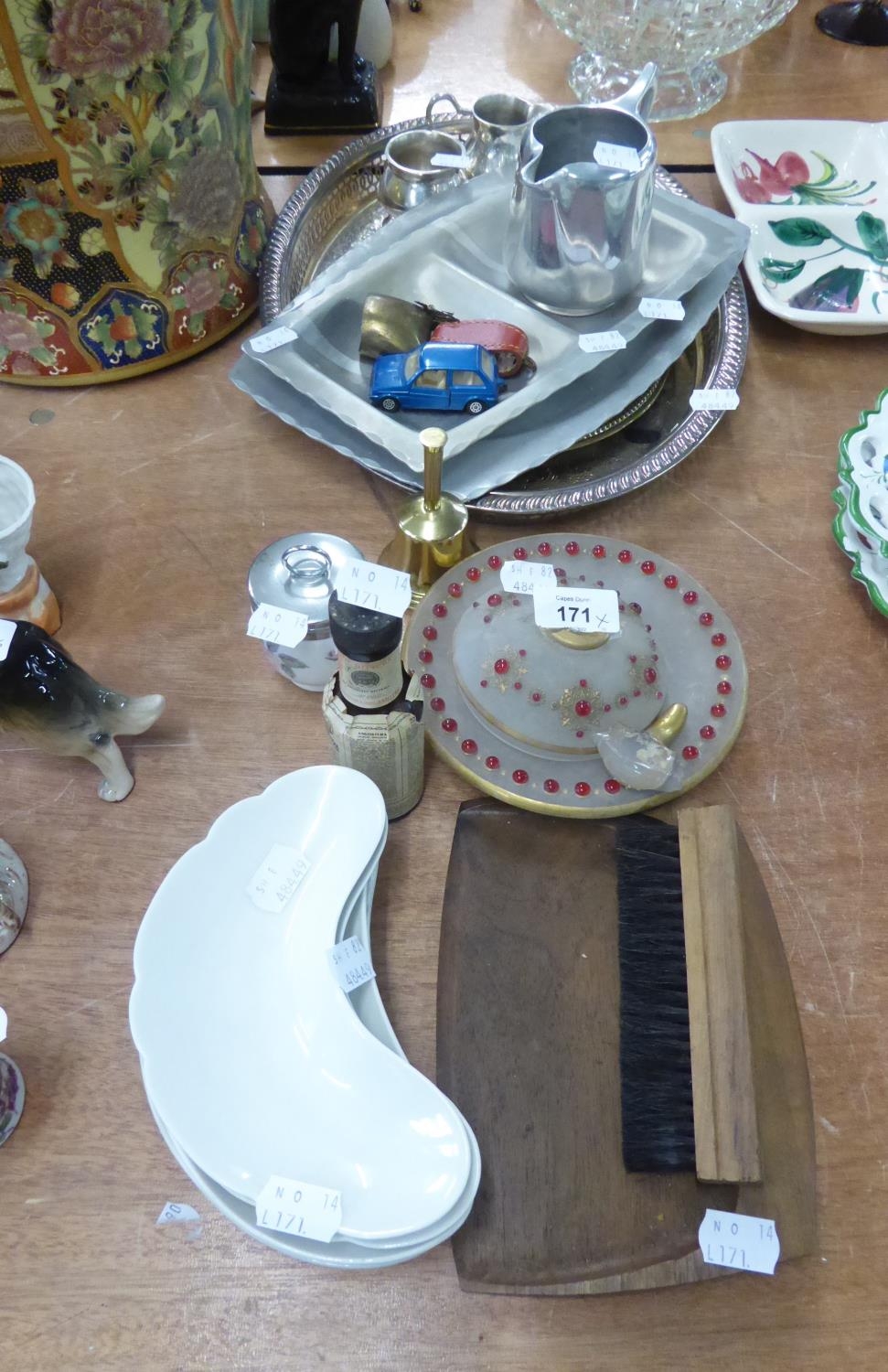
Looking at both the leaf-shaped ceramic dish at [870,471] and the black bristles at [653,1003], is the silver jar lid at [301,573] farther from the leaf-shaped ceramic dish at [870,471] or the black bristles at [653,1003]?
the leaf-shaped ceramic dish at [870,471]

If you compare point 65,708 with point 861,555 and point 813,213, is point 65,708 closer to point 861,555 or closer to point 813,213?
point 861,555

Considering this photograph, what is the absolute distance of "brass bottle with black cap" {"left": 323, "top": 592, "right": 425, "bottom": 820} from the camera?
0.45m

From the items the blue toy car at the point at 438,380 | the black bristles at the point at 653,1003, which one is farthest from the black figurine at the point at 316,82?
the black bristles at the point at 653,1003

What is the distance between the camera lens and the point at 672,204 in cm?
79

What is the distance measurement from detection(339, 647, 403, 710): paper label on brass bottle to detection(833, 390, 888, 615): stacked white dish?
34cm

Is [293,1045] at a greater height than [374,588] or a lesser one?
lesser

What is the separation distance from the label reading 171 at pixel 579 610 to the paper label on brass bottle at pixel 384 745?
0.28 ft

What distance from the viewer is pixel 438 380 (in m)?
0.66

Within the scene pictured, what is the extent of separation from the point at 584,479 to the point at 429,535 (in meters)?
0.16

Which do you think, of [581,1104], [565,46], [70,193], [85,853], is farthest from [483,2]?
[581,1104]

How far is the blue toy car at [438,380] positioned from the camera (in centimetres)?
66

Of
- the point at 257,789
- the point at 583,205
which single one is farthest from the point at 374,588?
the point at 583,205

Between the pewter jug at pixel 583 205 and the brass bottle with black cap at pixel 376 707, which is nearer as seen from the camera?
the brass bottle with black cap at pixel 376 707

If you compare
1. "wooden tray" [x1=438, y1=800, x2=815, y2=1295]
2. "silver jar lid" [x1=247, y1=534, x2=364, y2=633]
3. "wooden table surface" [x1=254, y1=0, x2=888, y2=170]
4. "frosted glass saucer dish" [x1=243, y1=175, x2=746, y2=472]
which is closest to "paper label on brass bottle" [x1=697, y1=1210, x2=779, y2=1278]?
"wooden tray" [x1=438, y1=800, x2=815, y2=1295]
